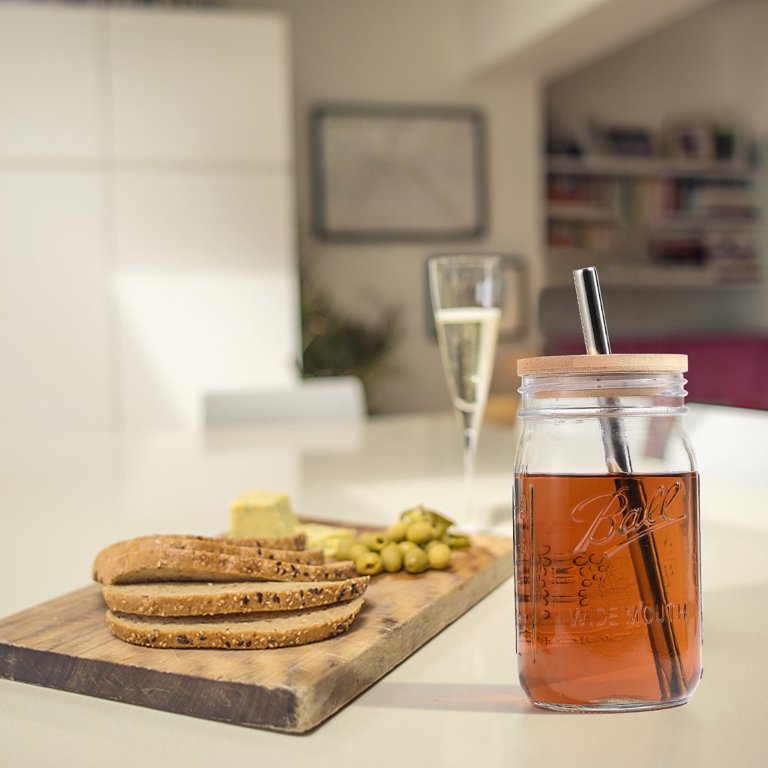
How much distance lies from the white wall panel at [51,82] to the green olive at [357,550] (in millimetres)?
3911

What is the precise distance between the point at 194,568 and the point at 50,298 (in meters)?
3.95

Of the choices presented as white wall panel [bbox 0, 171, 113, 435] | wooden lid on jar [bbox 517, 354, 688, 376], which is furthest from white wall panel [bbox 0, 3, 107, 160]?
wooden lid on jar [bbox 517, 354, 688, 376]

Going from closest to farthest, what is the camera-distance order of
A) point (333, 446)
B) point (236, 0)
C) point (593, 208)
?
1. point (333, 446)
2. point (236, 0)
3. point (593, 208)

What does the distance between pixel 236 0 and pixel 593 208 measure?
7.92 ft

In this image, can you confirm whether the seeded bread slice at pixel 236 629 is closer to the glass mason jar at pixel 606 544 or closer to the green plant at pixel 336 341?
the glass mason jar at pixel 606 544

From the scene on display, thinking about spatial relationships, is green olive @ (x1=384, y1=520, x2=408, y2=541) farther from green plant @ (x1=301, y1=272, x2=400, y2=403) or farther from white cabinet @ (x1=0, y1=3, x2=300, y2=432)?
green plant @ (x1=301, y1=272, x2=400, y2=403)

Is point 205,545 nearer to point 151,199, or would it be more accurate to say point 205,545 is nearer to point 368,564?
point 368,564

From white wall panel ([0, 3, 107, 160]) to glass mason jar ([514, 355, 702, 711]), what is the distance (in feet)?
13.6

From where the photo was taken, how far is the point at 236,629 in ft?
1.75

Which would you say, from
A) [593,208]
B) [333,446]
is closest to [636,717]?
[333,446]

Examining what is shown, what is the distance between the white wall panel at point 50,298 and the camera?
4.22 metres

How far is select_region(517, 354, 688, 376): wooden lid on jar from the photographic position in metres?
0.45

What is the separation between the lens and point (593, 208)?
599cm

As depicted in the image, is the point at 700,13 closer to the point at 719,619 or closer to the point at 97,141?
the point at 97,141
